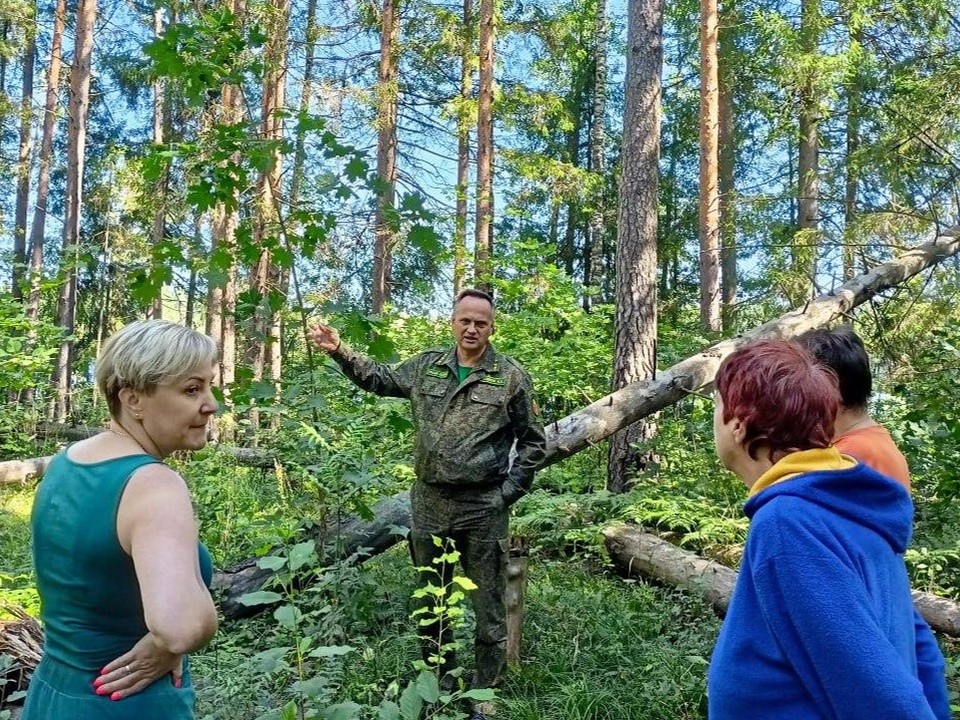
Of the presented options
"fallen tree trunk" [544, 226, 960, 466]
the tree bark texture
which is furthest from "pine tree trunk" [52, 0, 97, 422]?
"fallen tree trunk" [544, 226, 960, 466]

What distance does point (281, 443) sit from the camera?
5.07 m

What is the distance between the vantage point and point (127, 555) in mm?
1721

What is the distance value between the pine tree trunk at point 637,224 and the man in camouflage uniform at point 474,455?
404 centimetres

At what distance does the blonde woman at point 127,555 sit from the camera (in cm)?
168

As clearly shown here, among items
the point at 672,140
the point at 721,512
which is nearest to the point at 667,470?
the point at 721,512

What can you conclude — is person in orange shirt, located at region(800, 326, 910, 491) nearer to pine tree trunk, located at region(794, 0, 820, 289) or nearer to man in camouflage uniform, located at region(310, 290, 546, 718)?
man in camouflage uniform, located at region(310, 290, 546, 718)

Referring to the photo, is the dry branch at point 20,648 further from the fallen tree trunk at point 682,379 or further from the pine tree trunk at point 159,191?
the pine tree trunk at point 159,191

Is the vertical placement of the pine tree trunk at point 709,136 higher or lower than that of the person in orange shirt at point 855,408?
higher

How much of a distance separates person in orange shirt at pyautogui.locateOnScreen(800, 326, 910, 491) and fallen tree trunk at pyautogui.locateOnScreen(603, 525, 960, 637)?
300 centimetres

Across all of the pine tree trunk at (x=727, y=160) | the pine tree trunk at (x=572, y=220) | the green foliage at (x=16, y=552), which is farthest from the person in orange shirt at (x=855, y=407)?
the pine tree trunk at (x=572, y=220)

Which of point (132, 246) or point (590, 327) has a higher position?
point (132, 246)

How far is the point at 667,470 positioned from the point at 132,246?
56.0 feet

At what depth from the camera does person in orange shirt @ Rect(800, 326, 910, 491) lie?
240 cm

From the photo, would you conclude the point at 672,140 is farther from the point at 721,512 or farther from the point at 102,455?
the point at 102,455
